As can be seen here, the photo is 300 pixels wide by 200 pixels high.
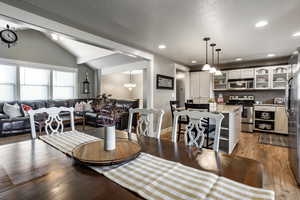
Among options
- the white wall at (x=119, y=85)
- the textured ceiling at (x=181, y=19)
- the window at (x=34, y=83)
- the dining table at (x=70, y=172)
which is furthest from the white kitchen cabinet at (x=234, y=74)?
the window at (x=34, y=83)

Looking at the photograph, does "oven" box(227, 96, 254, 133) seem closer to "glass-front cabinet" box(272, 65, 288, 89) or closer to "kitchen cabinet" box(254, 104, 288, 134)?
"kitchen cabinet" box(254, 104, 288, 134)

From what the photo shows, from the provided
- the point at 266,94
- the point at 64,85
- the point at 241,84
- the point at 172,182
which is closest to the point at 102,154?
the point at 172,182

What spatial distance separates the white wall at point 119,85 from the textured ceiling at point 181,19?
4671mm

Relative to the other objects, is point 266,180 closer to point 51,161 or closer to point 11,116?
point 51,161

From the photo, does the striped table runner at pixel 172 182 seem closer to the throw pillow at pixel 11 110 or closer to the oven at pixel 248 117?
the oven at pixel 248 117

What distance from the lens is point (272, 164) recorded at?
2625 mm

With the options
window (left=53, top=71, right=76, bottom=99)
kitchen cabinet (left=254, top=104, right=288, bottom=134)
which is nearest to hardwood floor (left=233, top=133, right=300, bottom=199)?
kitchen cabinet (left=254, top=104, right=288, bottom=134)

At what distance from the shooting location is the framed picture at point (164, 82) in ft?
14.9

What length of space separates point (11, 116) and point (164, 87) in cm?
469

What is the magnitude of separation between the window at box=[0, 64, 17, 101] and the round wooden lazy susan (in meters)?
5.90

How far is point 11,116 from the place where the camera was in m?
4.56

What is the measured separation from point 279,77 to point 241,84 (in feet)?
3.36

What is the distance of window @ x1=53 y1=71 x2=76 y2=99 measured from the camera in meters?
6.36

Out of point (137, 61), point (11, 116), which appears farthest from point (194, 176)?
Answer: point (11, 116)
